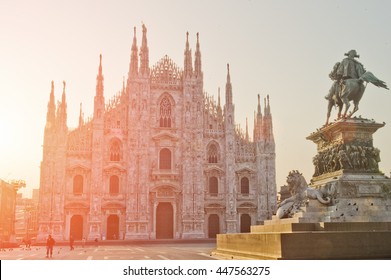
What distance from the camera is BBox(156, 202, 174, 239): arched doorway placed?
49688mm

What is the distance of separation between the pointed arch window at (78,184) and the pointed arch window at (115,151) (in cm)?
364

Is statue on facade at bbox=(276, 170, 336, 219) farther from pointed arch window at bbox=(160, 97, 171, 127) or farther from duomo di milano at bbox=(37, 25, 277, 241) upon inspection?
pointed arch window at bbox=(160, 97, 171, 127)

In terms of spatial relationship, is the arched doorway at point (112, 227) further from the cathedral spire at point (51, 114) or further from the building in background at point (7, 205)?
the cathedral spire at point (51, 114)

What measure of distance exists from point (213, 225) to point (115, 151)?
12.7 meters

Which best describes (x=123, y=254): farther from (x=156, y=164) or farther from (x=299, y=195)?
(x=156, y=164)

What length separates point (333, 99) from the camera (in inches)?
630

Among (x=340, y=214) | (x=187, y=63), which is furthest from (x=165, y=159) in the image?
(x=340, y=214)

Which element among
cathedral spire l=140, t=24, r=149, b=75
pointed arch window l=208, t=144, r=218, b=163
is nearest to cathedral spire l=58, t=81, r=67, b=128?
cathedral spire l=140, t=24, r=149, b=75

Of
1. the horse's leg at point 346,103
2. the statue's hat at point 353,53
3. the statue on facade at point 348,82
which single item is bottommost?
the horse's leg at point 346,103

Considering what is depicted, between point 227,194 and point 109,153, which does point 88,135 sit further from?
point 227,194

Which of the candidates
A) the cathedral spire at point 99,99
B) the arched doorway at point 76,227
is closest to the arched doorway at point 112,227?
the arched doorway at point 76,227

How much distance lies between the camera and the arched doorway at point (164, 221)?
49688mm

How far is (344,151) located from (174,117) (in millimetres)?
37528
